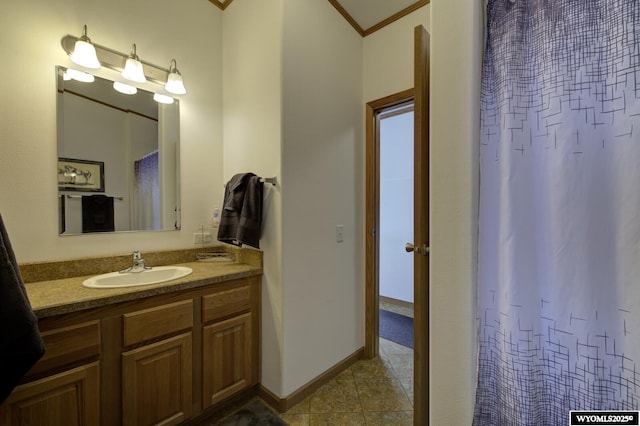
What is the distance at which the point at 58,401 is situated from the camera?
105cm

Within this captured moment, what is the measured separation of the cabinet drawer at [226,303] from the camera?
1.47 metres

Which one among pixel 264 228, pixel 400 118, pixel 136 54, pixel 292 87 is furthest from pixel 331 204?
pixel 400 118

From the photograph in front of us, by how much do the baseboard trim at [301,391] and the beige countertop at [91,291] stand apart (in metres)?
0.79

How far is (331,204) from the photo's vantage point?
6.37 ft

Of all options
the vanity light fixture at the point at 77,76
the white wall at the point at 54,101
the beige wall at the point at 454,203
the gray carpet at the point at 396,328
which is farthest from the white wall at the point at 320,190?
the vanity light fixture at the point at 77,76

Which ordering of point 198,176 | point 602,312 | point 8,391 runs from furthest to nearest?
point 198,176 < point 8,391 < point 602,312

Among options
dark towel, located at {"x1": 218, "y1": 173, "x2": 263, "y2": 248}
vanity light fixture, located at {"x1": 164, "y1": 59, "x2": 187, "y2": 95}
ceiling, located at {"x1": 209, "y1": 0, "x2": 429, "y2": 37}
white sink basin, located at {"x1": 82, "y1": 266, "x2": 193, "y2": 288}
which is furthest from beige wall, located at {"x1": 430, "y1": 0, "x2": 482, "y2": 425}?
vanity light fixture, located at {"x1": 164, "y1": 59, "x2": 187, "y2": 95}

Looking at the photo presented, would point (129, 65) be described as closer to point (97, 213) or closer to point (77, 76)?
point (77, 76)

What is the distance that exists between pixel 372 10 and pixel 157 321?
2.55m

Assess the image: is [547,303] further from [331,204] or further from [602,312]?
[331,204]

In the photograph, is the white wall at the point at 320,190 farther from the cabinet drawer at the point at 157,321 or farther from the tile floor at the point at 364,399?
the cabinet drawer at the point at 157,321

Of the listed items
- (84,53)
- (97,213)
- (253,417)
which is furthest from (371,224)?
(84,53)

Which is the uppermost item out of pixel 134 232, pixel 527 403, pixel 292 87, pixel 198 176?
pixel 292 87

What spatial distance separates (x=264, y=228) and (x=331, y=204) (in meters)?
0.54
